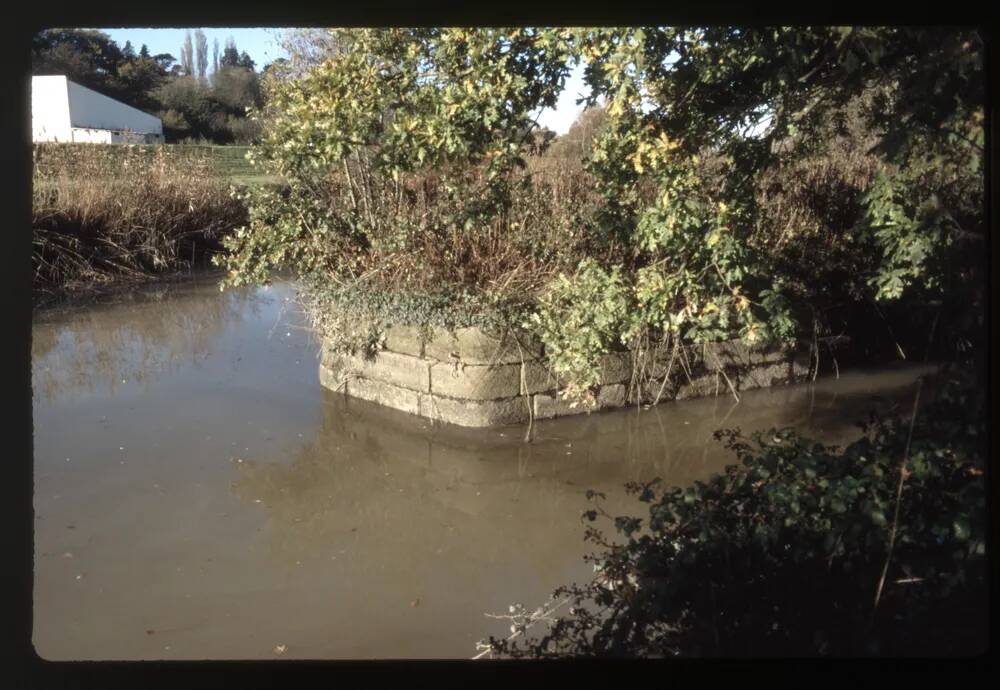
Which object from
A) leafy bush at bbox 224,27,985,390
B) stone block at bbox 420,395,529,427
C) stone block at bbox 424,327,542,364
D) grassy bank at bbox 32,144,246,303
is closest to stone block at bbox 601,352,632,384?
leafy bush at bbox 224,27,985,390

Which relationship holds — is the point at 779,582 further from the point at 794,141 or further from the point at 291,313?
the point at 291,313

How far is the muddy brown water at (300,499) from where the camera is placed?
14.4ft

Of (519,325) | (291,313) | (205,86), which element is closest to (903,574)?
(519,325)

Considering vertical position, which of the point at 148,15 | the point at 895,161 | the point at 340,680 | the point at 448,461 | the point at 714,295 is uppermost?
the point at 148,15

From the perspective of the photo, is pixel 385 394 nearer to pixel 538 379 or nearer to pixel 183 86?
pixel 538 379

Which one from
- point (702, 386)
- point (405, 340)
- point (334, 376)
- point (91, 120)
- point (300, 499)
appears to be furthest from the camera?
point (91, 120)

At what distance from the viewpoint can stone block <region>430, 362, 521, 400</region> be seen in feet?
24.3

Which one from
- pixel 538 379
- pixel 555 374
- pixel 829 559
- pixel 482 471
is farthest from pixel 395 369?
pixel 829 559

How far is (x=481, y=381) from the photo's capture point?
741cm

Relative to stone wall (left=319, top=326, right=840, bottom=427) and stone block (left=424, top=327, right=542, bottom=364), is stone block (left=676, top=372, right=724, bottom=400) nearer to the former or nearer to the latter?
stone wall (left=319, top=326, right=840, bottom=427)

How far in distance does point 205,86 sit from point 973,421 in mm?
10924

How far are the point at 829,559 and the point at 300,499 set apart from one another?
4.09 meters

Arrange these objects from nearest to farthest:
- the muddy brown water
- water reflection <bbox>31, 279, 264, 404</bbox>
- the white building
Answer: the muddy brown water, the white building, water reflection <bbox>31, 279, 264, 404</bbox>

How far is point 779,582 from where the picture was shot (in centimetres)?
293
